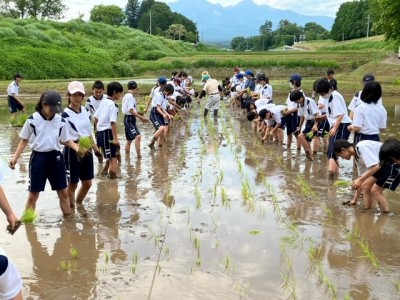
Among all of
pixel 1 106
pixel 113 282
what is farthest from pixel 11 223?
pixel 1 106

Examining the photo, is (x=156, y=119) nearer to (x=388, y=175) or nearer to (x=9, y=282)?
(x=388, y=175)

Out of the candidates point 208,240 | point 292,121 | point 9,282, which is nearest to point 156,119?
point 292,121

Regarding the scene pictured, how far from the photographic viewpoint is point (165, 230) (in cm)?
521

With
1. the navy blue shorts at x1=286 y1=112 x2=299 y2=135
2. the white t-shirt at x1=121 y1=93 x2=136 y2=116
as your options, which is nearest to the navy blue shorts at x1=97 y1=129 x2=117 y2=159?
the white t-shirt at x1=121 y1=93 x2=136 y2=116

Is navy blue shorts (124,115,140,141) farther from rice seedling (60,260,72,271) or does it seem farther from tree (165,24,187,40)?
tree (165,24,187,40)

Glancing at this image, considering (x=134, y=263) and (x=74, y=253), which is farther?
(x=74, y=253)

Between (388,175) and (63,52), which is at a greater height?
(63,52)

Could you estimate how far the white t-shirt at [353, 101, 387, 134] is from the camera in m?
6.36

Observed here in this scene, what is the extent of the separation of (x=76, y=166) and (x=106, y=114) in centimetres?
152

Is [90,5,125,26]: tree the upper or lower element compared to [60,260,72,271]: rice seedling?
upper

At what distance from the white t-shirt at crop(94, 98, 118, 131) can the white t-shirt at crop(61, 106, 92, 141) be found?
3.49ft

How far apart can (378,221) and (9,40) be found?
31.5 metres

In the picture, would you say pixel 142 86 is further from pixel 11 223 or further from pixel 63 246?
pixel 11 223

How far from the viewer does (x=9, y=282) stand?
8.48 feet
